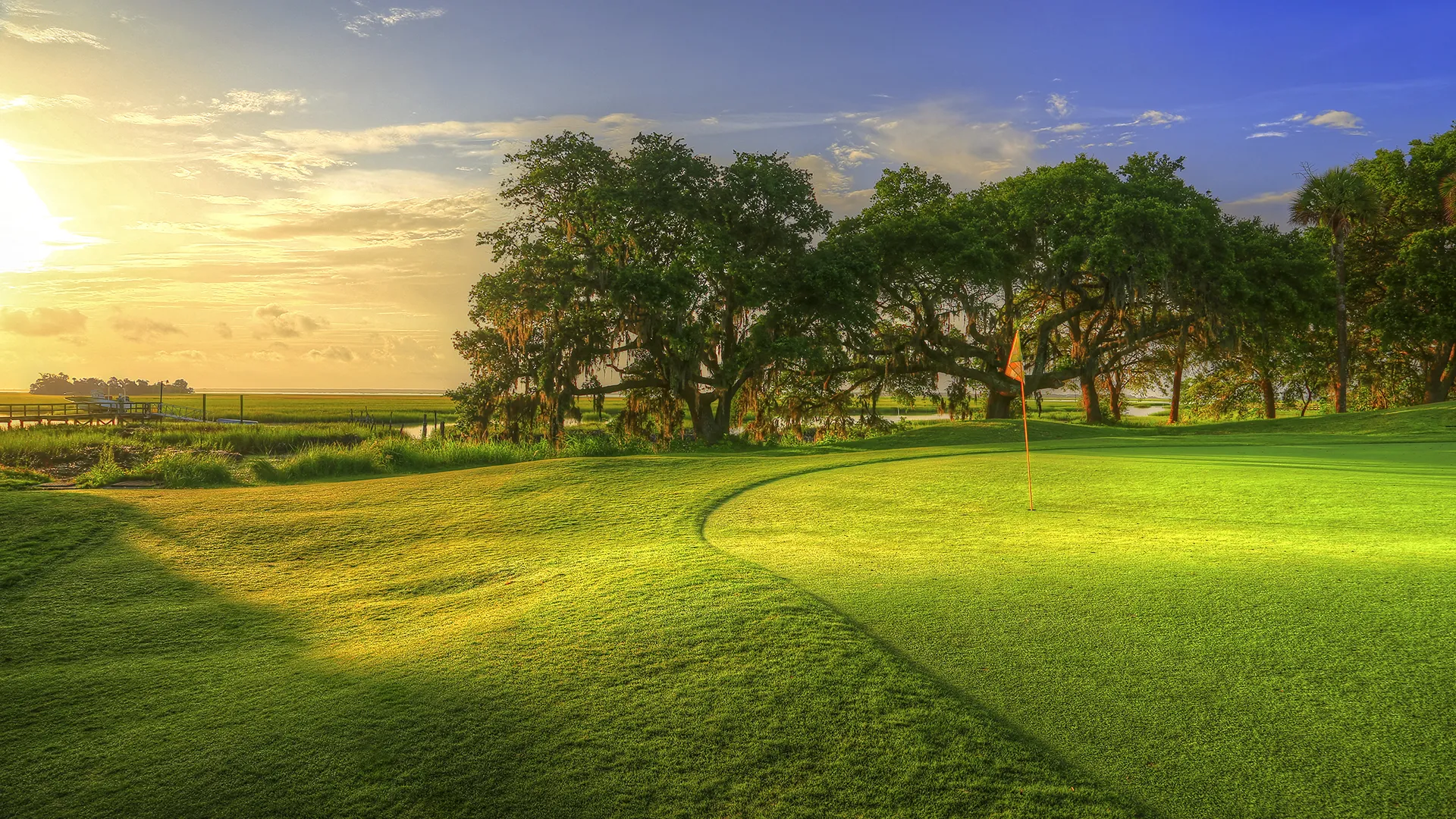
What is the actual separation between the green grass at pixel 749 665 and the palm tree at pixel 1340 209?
99.7 ft

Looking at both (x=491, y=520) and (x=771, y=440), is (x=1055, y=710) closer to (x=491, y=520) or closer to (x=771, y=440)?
(x=491, y=520)

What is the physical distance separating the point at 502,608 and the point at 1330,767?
598 centimetres

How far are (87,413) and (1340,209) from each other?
68.8m

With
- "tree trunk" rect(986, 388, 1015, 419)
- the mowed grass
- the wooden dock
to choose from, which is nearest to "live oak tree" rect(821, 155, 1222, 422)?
"tree trunk" rect(986, 388, 1015, 419)

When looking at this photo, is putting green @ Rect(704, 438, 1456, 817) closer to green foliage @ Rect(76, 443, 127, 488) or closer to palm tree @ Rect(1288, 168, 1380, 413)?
green foliage @ Rect(76, 443, 127, 488)

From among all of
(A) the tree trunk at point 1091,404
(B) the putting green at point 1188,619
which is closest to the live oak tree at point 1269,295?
(A) the tree trunk at point 1091,404

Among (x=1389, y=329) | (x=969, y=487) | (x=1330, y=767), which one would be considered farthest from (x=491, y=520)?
(x=1389, y=329)

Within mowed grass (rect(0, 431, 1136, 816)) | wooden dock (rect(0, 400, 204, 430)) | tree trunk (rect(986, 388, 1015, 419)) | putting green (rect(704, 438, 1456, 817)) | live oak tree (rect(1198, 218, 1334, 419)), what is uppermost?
live oak tree (rect(1198, 218, 1334, 419))

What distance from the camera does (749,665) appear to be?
5309mm

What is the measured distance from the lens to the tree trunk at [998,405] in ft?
118

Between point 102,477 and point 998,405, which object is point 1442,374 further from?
point 102,477

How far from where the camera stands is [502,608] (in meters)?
7.25

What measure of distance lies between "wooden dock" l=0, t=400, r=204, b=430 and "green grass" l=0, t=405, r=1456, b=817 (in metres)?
44.9

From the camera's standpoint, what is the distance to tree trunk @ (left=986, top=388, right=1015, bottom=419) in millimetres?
35969
